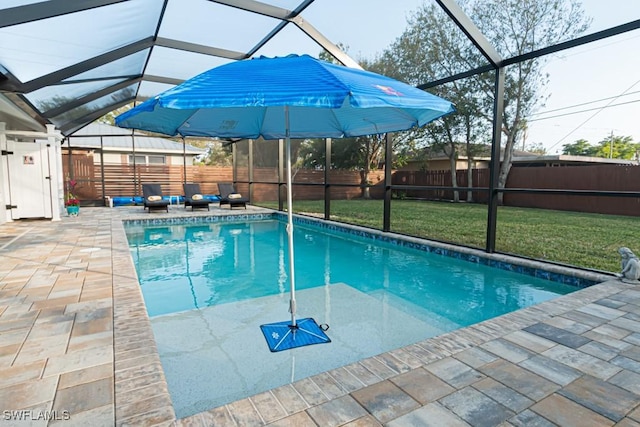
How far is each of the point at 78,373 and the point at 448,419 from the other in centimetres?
198

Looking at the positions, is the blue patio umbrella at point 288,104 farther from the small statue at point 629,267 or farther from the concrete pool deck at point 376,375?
the small statue at point 629,267

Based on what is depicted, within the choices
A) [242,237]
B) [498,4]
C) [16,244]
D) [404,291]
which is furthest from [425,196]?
[16,244]

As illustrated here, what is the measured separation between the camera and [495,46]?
14609mm

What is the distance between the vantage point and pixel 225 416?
1.66 metres

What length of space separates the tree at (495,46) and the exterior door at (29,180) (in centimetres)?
1433

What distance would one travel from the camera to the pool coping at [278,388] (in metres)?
1.66

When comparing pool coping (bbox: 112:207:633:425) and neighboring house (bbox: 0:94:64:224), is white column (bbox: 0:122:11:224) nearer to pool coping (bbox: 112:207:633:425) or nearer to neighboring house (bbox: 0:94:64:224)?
neighboring house (bbox: 0:94:64:224)

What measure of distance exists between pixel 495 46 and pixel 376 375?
16.3 metres

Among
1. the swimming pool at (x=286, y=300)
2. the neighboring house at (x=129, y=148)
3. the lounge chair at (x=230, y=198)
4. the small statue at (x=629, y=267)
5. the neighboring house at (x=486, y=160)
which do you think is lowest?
the swimming pool at (x=286, y=300)

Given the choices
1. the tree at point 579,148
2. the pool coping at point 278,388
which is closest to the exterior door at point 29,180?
the pool coping at point 278,388

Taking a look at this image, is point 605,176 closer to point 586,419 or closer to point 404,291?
point 404,291

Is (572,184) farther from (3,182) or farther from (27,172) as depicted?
(3,182)

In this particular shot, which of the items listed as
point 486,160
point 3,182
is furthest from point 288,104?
point 486,160

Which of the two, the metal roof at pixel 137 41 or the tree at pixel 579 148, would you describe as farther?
the tree at pixel 579 148
